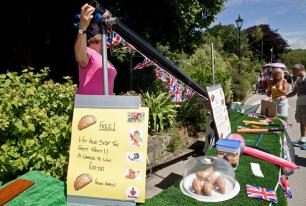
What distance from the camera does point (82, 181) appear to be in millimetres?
2047

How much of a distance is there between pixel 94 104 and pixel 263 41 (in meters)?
48.6

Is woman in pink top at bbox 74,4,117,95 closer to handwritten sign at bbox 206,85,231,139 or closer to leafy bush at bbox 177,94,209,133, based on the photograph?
handwritten sign at bbox 206,85,231,139

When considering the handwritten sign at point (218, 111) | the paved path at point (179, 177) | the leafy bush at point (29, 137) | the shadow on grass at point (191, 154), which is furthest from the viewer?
the shadow on grass at point (191, 154)

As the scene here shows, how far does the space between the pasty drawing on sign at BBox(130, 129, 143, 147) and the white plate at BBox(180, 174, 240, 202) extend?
2.27ft

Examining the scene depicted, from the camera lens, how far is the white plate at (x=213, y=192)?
2229 mm

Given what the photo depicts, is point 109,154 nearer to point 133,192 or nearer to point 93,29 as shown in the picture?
point 133,192

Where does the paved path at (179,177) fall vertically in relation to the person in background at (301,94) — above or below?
below

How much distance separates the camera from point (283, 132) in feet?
14.3

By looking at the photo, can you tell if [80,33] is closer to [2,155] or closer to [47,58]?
[2,155]

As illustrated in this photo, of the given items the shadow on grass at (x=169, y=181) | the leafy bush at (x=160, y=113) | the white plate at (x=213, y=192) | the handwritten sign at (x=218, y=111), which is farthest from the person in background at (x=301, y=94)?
the white plate at (x=213, y=192)

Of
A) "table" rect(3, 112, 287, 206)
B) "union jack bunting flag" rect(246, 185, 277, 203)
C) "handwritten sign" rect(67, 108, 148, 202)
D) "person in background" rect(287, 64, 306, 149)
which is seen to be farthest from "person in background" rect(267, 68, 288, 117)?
"handwritten sign" rect(67, 108, 148, 202)

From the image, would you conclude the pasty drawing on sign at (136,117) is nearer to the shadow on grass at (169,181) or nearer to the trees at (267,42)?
the shadow on grass at (169,181)

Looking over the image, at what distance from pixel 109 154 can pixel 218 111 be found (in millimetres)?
2117

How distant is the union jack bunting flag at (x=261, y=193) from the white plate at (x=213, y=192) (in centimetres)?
10
